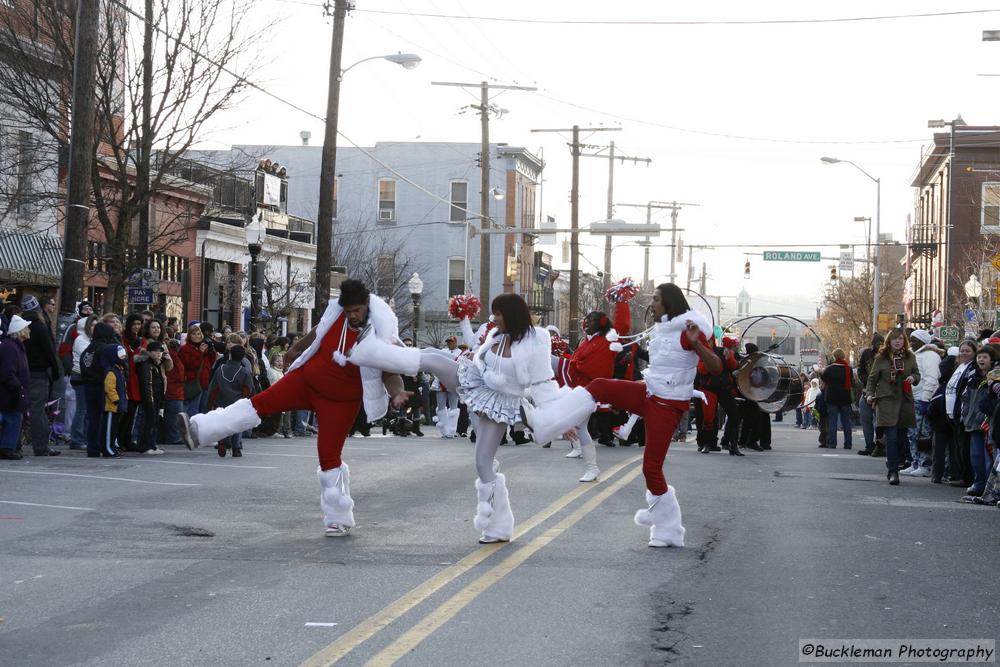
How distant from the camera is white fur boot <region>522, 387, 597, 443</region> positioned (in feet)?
32.7

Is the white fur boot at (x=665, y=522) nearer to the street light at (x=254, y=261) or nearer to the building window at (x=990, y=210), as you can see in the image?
the street light at (x=254, y=261)

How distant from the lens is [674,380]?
1026cm

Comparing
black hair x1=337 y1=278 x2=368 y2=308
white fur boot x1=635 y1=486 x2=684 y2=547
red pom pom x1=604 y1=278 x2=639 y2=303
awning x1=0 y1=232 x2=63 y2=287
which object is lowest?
white fur boot x1=635 y1=486 x2=684 y2=547

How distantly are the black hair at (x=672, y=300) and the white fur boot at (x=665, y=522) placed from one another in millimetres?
1406

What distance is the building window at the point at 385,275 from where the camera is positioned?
55.6 metres

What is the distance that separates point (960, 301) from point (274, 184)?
2735 centimetres

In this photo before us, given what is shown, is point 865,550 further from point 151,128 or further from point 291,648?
point 151,128

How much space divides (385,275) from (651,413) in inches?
1904

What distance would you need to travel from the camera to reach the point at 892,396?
53.6ft

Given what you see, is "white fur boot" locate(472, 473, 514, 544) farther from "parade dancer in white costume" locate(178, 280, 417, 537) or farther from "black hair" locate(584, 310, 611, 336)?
"black hair" locate(584, 310, 611, 336)

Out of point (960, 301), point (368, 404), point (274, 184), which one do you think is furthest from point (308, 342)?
point (960, 301)

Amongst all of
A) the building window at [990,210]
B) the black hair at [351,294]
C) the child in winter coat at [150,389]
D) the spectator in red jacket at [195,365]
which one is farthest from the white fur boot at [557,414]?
the building window at [990,210]

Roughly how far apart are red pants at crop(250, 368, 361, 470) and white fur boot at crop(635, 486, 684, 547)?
7.93 feet

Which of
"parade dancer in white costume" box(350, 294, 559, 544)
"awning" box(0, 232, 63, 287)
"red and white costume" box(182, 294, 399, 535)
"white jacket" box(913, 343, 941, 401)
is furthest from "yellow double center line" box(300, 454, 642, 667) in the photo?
"awning" box(0, 232, 63, 287)
